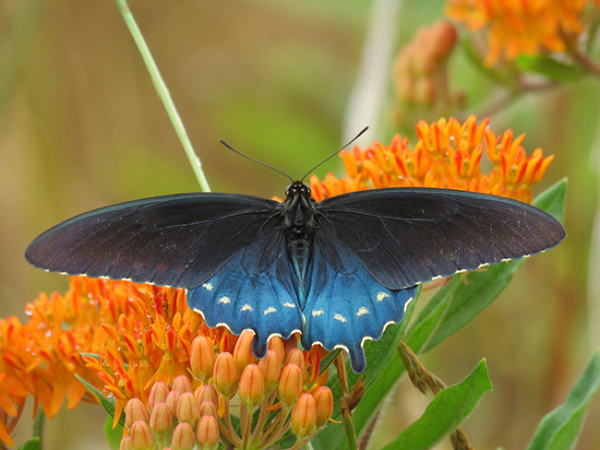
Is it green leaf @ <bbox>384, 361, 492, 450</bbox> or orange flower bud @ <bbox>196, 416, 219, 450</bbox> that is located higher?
orange flower bud @ <bbox>196, 416, 219, 450</bbox>

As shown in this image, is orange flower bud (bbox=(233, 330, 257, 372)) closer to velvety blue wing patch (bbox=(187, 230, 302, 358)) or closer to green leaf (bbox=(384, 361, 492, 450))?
velvety blue wing patch (bbox=(187, 230, 302, 358))

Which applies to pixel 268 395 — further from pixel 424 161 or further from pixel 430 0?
pixel 430 0

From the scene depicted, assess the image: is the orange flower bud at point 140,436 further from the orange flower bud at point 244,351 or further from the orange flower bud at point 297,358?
the orange flower bud at point 297,358

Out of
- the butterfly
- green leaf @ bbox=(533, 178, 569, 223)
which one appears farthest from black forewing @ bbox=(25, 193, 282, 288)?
green leaf @ bbox=(533, 178, 569, 223)

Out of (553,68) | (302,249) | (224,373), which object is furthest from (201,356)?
(553,68)

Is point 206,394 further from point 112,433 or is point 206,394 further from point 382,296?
point 382,296

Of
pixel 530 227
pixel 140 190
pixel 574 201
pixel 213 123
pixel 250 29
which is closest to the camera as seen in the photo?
pixel 530 227

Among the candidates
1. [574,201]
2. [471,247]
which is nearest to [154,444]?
[471,247]

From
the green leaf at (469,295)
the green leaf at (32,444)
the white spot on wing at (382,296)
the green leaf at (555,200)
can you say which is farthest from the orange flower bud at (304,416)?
the green leaf at (555,200)
